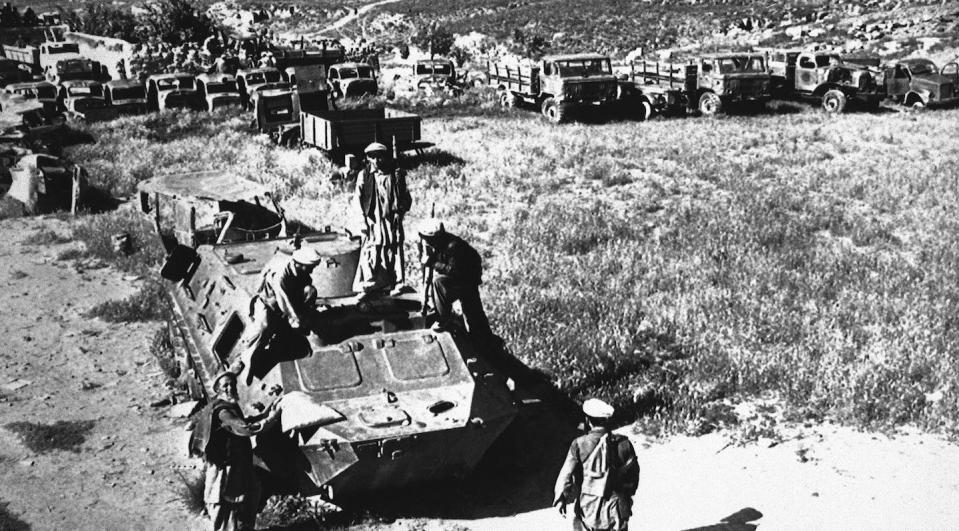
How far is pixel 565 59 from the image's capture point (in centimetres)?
2473

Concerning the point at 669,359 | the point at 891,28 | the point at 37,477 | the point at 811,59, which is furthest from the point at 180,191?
the point at 891,28

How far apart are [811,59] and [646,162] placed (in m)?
8.89

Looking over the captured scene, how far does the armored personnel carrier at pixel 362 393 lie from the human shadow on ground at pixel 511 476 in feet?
1.21

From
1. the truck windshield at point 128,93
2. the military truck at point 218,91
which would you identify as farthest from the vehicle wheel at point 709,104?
the truck windshield at point 128,93

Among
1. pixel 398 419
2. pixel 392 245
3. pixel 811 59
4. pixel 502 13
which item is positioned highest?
pixel 502 13

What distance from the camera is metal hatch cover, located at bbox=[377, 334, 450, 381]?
793 centimetres

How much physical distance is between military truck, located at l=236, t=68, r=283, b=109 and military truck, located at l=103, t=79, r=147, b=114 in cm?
290

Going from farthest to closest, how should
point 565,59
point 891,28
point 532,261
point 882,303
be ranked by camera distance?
point 891,28 → point 565,59 → point 532,261 → point 882,303

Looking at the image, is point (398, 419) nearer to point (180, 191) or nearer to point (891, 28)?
point (180, 191)

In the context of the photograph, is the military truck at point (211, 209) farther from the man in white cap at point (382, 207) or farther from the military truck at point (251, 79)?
the military truck at point (251, 79)

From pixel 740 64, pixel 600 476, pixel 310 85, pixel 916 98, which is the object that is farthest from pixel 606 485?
pixel 916 98

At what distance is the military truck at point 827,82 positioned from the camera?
82.6 feet

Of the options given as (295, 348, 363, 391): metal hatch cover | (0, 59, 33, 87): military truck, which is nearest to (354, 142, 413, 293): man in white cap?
(295, 348, 363, 391): metal hatch cover

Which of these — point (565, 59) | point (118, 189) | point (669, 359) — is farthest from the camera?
point (565, 59)
